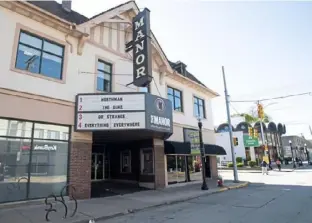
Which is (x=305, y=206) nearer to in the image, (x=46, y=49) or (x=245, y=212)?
(x=245, y=212)

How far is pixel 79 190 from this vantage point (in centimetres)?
1181

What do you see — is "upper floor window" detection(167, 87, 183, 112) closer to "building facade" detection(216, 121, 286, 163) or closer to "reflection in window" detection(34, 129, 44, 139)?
"reflection in window" detection(34, 129, 44, 139)

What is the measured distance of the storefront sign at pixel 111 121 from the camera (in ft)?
39.5

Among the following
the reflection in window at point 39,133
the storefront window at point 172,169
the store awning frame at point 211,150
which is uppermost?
the reflection in window at point 39,133

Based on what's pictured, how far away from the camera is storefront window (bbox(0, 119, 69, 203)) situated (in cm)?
991

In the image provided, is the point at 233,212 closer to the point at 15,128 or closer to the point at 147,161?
the point at 147,161

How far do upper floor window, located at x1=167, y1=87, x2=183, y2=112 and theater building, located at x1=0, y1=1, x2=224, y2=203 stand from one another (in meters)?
2.41

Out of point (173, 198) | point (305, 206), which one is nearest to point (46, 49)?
point (173, 198)

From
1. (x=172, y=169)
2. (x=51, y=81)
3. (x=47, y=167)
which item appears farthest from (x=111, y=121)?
(x=172, y=169)

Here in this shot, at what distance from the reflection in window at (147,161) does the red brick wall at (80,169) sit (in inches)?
204

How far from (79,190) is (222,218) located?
681 centimetres

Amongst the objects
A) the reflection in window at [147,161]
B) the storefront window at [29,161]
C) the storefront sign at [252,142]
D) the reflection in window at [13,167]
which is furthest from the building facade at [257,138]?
the reflection in window at [13,167]

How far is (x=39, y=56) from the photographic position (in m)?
11.5

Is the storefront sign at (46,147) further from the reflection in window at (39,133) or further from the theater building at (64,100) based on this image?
the reflection in window at (39,133)
